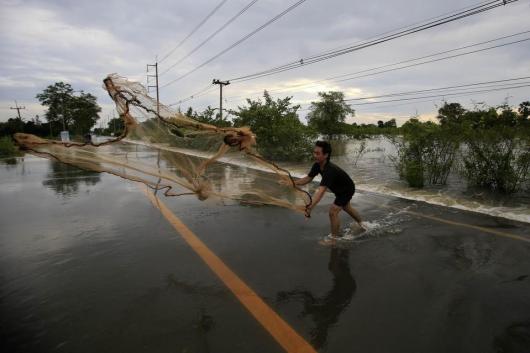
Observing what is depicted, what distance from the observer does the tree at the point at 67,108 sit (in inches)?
2517

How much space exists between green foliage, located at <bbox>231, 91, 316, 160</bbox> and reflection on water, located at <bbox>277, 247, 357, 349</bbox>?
552 inches

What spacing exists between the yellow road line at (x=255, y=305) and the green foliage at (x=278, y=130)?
43.3ft

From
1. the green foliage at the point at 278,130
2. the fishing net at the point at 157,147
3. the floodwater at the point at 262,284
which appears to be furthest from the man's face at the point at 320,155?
the green foliage at the point at 278,130

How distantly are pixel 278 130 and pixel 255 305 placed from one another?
15.4 metres

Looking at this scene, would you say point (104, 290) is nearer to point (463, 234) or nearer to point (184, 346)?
point (184, 346)

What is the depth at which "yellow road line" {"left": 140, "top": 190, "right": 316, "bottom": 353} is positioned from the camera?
2838 millimetres

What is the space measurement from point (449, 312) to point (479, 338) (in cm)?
40

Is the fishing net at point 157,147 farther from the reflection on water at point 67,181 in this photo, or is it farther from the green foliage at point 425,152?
the green foliage at point 425,152

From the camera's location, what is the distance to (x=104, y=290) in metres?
3.76

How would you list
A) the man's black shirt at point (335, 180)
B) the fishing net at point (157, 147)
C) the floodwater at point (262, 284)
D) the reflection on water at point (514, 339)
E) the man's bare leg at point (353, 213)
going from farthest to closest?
the man's bare leg at point (353, 213), the man's black shirt at point (335, 180), the fishing net at point (157, 147), the floodwater at point (262, 284), the reflection on water at point (514, 339)

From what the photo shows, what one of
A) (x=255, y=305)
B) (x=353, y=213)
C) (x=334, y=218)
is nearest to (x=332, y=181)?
(x=334, y=218)

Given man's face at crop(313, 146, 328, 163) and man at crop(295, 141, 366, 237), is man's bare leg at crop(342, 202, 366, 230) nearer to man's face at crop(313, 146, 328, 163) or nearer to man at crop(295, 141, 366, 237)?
man at crop(295, 141, 366, 237)

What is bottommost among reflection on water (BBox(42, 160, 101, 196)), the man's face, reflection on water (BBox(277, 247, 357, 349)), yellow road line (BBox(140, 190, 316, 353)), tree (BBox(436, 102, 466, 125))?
reflection on water (BBox(42, 160, 101, 196))

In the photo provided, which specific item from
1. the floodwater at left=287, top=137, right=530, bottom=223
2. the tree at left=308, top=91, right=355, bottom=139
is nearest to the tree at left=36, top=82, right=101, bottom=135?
the tree at left=308, top=91, right=355, bottom=139
